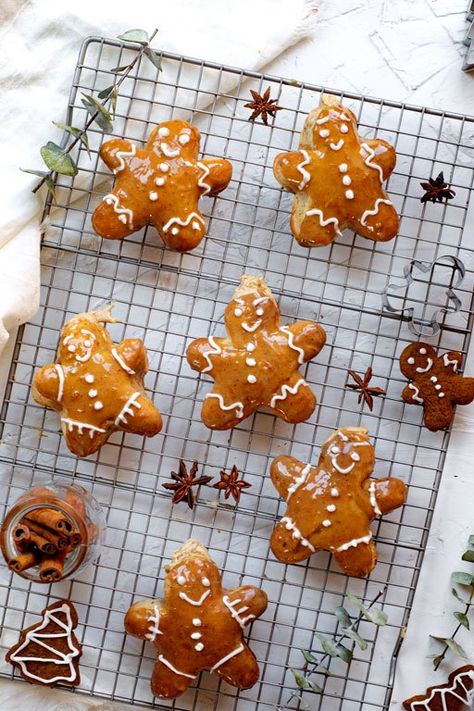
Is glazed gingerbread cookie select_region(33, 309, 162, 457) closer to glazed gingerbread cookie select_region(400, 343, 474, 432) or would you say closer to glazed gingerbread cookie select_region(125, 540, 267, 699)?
glazed gingerbread cookie select_region(125, 540, 267, 699)

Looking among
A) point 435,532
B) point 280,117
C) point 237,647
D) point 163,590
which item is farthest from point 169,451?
point 280,117

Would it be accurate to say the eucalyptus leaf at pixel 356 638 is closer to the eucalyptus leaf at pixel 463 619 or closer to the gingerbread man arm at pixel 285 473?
the eucalyptus leaf at pixel 463 619

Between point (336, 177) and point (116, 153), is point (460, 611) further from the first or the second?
point (116, 153)

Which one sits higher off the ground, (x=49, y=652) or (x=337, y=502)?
(x=337, y=502)

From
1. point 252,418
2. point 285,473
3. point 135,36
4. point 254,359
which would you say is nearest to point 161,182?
point 135,36

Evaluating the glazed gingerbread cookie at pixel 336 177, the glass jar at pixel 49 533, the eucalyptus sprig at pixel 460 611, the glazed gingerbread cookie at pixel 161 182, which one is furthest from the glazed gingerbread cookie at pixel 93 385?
the eucalyptus sprig at pixel 460 611

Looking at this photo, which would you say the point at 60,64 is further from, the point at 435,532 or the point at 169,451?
the point at 435,532
